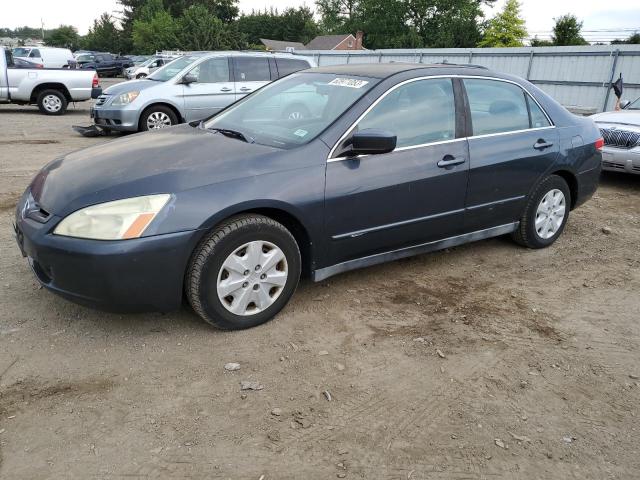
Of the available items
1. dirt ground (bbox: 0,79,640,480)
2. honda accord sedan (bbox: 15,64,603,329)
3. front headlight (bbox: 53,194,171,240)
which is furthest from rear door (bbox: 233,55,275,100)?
front headlight (bbox: 53,194,171,240)

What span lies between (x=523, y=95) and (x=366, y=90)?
1.71 m

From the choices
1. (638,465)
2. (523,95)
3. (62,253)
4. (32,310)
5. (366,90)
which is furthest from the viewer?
(523,95)

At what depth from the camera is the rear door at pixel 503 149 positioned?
4.45 meters

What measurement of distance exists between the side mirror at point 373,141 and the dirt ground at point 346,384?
1.11m

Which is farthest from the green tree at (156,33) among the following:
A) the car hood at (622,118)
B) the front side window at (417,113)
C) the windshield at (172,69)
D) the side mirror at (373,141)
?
the side mirror at (373,141)

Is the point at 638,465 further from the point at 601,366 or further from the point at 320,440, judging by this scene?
the point at 320,440

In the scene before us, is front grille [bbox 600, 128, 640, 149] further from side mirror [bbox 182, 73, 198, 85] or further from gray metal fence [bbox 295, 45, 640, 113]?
side mirror [bbox 182, 73, 198, 85]

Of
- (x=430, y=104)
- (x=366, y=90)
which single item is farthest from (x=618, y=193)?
(x=366, y=90)

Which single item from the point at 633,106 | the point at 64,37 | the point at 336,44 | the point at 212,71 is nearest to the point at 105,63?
the point at 212,71

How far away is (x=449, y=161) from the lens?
13.8 feet

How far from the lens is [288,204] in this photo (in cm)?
349

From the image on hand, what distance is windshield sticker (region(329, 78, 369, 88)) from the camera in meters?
4.09

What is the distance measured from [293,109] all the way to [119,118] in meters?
7.08

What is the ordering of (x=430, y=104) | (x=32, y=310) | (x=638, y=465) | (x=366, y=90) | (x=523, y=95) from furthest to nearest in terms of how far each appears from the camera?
(x=523, y=95) → (x=430, y=104) → (x=366, y=90) → (x=32, y=310) → (x=638, y=465)
